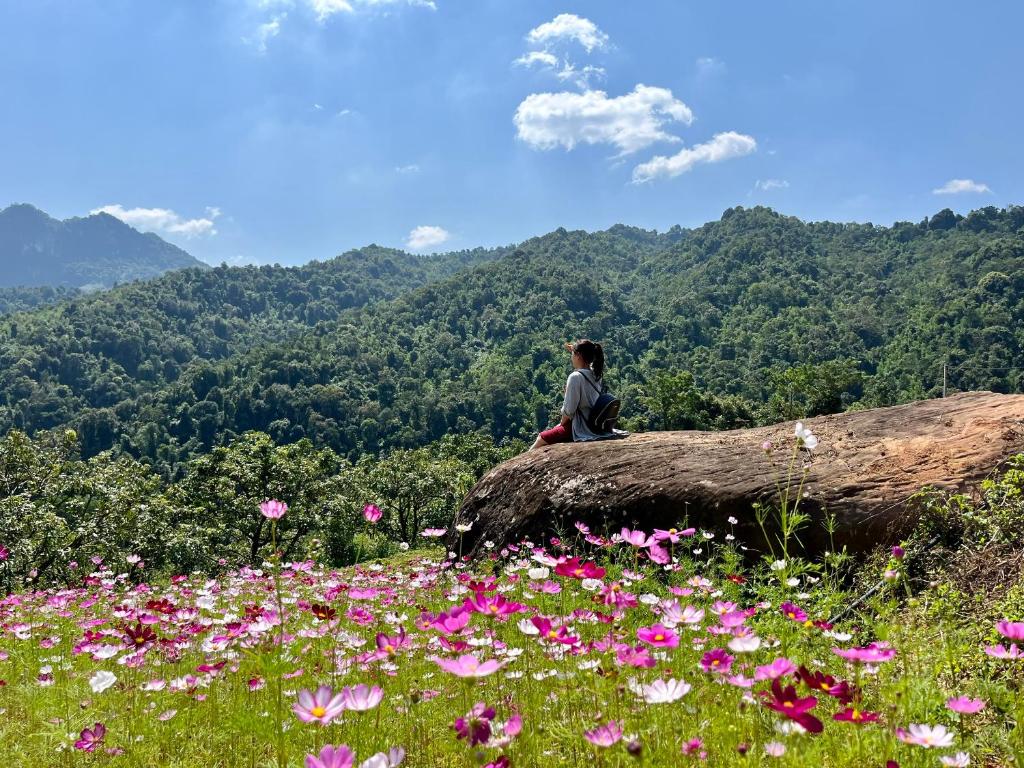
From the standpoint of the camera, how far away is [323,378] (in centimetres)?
12519

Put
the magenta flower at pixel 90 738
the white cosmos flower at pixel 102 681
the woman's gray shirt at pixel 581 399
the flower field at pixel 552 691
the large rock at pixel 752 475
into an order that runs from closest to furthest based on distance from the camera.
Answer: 1. the flower field at pixel 552 691
2. the white cosmos flower at pixel 102 681
3. the magenta flower at pixel 90 738
4. the large rock at pixel 752 475
5. the woman's gray shirt at pixel 581 399

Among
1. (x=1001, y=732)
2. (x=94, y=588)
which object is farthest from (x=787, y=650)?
(x=94, y=588)

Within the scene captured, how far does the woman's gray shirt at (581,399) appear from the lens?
332 inches

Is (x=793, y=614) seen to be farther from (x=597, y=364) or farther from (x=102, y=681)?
(x=597, y=364)

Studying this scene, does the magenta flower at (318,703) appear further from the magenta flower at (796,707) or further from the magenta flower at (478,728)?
the magenta flower at (796,707)

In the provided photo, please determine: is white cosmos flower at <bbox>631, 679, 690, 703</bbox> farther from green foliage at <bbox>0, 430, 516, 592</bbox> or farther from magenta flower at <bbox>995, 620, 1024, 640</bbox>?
green foliage at <bbox>0, 430, 516, 592</bbox>

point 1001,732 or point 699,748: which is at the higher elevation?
point 699,748

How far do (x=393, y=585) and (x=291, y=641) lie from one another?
2.60 meters

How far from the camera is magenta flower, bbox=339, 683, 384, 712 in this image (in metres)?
1.69

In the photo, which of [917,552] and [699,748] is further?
[917,552]

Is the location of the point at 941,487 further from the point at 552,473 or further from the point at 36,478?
the point at 36,478

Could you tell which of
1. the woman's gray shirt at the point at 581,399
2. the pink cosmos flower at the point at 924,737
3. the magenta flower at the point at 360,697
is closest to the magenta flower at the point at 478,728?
the magenta flower at the point at 360,697

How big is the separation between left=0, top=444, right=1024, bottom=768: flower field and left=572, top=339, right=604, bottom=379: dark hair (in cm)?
430

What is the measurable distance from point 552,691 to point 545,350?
471ft
